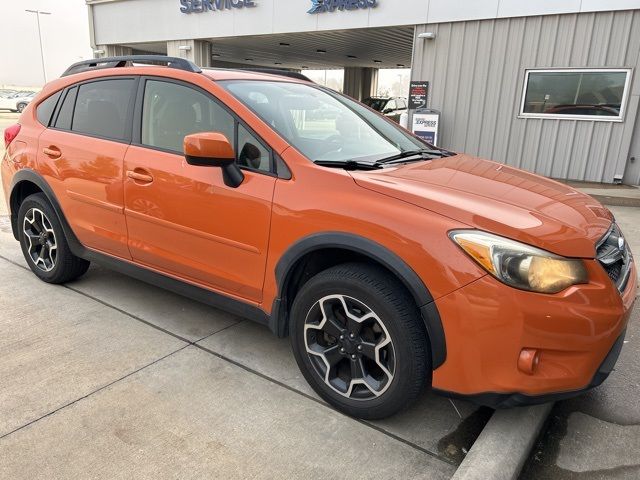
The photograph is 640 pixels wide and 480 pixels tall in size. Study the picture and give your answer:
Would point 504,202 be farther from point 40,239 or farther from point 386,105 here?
point 386,105

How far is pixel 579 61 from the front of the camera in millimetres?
9328

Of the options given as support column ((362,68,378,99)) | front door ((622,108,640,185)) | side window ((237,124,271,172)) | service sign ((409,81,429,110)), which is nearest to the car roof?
side window ((237,124,271,172))

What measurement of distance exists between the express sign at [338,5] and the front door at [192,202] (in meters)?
9.35

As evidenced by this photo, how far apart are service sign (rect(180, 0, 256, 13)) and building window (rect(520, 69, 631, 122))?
7.59 metres

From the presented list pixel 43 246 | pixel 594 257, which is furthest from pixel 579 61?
pixel 43 246

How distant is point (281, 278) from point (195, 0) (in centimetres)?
1443

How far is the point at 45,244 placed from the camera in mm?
4094

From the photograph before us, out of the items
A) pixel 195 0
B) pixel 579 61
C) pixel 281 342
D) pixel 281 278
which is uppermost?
pixel 195 0

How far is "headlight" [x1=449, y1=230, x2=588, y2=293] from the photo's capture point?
2.00 metres

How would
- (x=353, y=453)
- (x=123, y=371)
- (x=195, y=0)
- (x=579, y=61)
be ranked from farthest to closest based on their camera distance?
(x=195, y=0)
(x=579, y=61)
(x=123, y=371)
(x=353, y=453)

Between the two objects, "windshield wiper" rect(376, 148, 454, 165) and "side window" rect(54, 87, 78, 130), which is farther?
"side window" rect(54, 87, 78, 130)

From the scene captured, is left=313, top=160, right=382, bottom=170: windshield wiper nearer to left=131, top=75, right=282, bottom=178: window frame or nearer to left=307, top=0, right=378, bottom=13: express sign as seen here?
left=131, top=75, right=282, bottom=178: window frame

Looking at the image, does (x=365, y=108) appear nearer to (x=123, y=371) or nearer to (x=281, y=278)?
(x=281, y=278)

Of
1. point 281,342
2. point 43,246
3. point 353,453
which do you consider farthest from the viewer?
point 43,246
